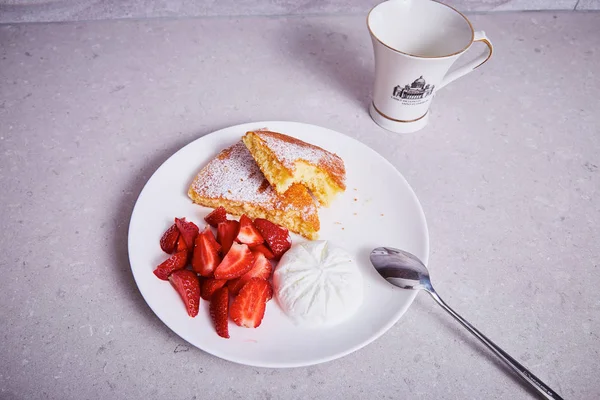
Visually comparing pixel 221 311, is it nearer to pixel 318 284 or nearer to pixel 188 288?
pixel 188 288

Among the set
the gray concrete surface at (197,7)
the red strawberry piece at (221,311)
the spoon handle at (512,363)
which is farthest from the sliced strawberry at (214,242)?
the gray concrete surface at (197,7)

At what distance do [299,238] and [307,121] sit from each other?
0.46 metres

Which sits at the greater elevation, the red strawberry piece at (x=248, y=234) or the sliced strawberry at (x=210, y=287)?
the red strawberry piece at (x=248, y=234)

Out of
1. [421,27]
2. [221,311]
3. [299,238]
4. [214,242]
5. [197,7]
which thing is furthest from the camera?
[197,7]

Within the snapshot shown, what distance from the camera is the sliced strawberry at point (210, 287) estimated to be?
0.96 m

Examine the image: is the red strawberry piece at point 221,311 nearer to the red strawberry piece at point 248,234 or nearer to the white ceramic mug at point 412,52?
the red strawberry piece at point 248,234

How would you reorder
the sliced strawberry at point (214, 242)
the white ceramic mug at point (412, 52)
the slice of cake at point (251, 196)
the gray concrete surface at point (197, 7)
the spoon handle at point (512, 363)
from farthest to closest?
the gray concrete surface at point (197, 7)
the white ceramic mug at point (412, 52)
the slice of cake at point (251, 196)
the sliced strawberry at point (214, 242)
the spoon handle at point (512, 363)

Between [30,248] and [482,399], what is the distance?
103 cm

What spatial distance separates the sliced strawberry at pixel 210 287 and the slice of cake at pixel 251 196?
23 cm

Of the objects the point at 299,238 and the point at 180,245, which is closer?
the point at 180,245

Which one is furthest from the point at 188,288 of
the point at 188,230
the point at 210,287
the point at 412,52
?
the point at 412,52

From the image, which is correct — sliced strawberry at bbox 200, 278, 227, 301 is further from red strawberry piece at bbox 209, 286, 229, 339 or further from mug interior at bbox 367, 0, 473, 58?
mug interior at bbox 367, 0, 473, 58

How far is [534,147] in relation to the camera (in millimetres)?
1429

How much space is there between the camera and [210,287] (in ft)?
3.14
